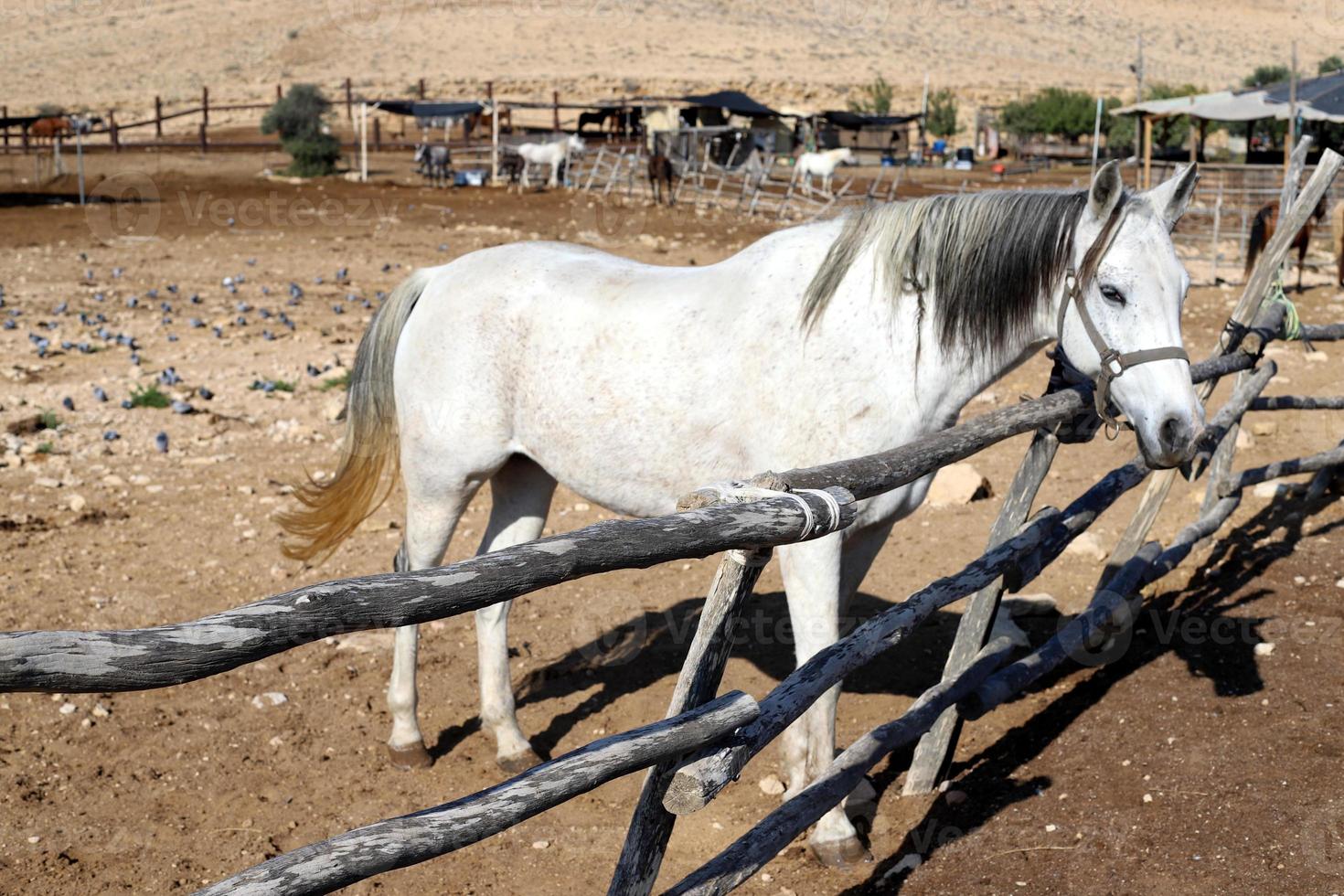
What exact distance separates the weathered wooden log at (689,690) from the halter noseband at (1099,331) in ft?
4.68

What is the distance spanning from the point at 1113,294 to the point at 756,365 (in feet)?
3.52

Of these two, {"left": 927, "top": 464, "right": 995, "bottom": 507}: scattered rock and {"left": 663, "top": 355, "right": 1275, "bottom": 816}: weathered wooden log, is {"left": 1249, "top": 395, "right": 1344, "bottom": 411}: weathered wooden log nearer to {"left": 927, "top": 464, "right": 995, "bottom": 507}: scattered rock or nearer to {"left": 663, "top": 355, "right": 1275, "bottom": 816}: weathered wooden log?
{"left": 663, "top": 355, "right": 1275, "bottom": 816}: weathered wooden log

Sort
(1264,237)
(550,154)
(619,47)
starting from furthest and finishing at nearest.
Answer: (619,47) → (550,154) → (1264,237)

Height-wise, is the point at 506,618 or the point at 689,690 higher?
the point at 689,690

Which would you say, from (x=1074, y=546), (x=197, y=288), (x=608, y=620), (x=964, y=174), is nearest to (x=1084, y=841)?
(x=608, y=620)

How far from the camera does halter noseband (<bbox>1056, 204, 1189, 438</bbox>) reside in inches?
128

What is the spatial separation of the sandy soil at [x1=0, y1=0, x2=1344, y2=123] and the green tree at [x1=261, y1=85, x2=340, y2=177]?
66.1ft

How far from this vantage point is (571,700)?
501cm

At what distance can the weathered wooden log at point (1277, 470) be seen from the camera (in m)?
5.75

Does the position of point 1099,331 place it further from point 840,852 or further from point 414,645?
point 414,645

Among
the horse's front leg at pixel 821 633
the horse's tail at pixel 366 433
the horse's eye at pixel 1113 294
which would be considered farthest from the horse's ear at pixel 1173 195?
the horse's tail at pixel 366 433

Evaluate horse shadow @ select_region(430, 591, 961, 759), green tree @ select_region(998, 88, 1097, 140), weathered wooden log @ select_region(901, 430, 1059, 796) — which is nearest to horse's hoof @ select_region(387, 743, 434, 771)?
horse shadow @ select_region(430, 591, 961, 759)

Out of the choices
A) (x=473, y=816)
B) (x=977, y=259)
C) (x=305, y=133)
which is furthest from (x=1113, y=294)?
(x=305, y=133)

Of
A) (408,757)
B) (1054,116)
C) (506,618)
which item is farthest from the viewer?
(1054,116)
